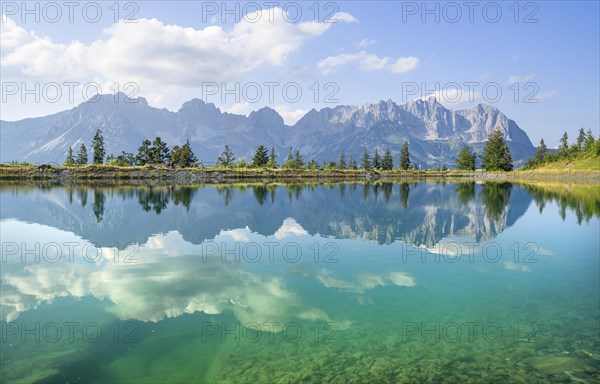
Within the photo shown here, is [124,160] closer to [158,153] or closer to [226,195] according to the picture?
[158,153]

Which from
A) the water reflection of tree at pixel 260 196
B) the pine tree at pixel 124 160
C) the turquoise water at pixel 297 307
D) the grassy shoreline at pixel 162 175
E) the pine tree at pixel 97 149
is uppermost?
the pine tree at pixel 97 149

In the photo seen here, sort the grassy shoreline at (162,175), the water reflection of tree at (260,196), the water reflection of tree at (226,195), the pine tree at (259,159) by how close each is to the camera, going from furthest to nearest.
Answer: the pine tree at (259,159)
the grassy shoreline at (162,175)
the water reflection of tree at (226,195)
the water reflection of tree at (260,196)

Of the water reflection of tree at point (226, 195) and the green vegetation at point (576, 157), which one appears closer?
the water reflection of tree at point (226, 195)

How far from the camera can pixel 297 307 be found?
599 inches

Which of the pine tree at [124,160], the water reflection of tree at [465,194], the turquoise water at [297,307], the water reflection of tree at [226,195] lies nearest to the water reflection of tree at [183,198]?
the water reflection of tree at [226,195]

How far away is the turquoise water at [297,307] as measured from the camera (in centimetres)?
1065

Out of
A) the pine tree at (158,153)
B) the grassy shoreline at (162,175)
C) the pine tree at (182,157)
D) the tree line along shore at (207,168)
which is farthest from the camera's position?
the pine tree at (182,157)

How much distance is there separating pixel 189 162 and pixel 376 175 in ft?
294

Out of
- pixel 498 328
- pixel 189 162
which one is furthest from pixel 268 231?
pixel 189 162

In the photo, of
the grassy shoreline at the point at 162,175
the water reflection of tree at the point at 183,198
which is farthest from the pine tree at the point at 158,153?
the water reflection of tree at the point at 183,198

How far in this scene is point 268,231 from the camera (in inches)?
1379

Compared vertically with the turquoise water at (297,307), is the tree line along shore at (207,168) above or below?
above

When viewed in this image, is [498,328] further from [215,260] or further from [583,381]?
[215,260]

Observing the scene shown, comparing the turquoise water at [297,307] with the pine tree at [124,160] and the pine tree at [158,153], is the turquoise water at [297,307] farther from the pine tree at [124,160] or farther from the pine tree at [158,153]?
the pine tree at [124,160]
